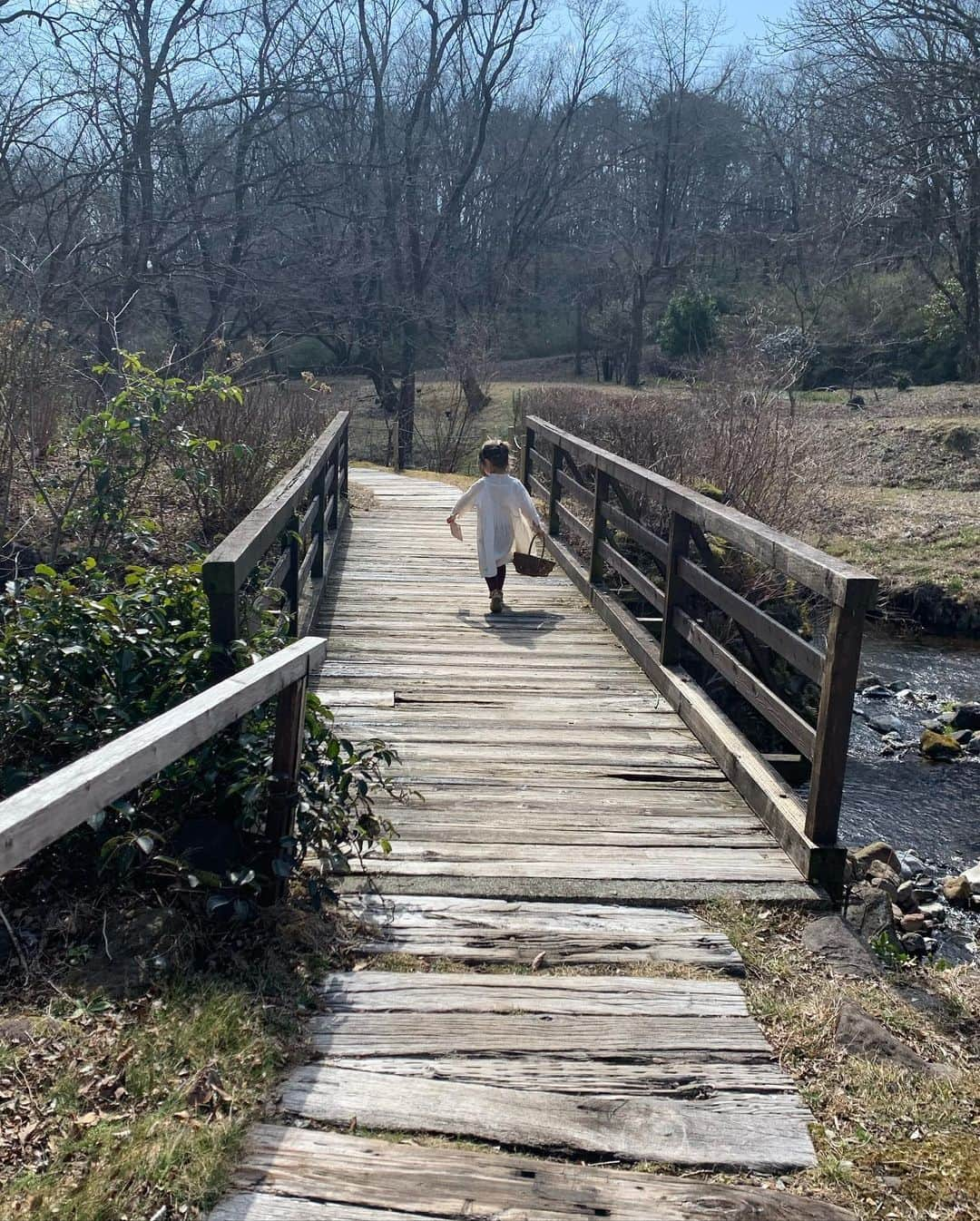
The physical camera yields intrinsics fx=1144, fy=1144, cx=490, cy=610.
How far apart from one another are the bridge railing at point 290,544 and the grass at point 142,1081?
111 cm

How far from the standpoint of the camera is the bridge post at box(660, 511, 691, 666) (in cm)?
623

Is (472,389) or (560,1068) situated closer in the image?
(560,1068)

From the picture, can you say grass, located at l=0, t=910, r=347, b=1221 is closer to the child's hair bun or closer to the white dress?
the white dress

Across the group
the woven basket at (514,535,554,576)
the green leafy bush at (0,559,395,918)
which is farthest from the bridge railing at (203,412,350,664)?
the woven basket at (514,535,554,576)

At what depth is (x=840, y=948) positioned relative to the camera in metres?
3.55

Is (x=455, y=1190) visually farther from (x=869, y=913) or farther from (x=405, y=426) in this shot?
(x=405, y=426)

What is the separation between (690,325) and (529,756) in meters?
35.0

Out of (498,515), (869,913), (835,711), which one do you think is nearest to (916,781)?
(498,515)

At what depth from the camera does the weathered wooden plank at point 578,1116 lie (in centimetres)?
251

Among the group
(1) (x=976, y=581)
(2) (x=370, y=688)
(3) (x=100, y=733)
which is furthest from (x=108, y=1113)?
(1) (x=976, y=581)

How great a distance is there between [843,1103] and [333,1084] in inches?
47.5

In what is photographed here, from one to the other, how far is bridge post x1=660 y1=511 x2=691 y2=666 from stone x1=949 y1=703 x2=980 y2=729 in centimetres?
433

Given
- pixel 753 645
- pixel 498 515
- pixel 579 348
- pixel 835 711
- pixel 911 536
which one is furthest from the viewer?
pixel 579 348

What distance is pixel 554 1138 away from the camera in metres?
2.53
